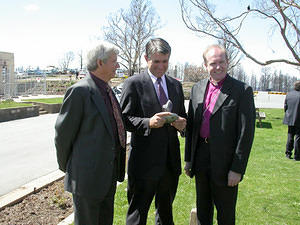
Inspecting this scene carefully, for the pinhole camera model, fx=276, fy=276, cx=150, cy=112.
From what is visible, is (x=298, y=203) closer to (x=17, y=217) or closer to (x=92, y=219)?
(x=92, y=219)

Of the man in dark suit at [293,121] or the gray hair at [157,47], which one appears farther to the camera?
the man in dark suit at [293,121]

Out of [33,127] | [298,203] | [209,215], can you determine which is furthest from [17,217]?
[33,127]

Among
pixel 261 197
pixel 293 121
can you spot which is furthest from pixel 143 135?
pixel 293 121

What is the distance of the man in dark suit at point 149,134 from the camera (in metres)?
2.70

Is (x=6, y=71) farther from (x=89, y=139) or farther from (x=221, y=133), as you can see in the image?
(x=221, y=133)

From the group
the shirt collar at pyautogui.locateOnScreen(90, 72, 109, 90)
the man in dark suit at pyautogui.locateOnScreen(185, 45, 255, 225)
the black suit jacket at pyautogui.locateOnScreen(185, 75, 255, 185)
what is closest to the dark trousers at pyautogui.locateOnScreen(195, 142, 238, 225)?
the man in dark suit at pyautogui.locateOnScreen(185, 45, 255, 225)

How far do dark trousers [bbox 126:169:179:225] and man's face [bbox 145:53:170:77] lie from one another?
1.02 metres

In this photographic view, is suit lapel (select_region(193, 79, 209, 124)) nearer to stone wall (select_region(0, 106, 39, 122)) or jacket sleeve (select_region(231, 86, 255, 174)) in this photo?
jacket sleeve (select_region(231, 86, 255, 174))

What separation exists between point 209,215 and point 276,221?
1.32 metres

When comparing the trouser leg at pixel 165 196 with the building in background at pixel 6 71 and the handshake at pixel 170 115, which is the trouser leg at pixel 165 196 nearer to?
the handshake at pixel 170 115

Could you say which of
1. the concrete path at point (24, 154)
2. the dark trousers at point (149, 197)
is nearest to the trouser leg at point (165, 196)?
the dark trousers at point (149, 197)

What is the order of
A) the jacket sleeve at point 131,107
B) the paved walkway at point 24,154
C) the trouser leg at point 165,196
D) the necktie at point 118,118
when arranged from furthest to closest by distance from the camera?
the paved walkway at point 24,154 → the trouser leg at point 165,196 → the jacket sleeve at point 131,107 → the necktie at point 118,118

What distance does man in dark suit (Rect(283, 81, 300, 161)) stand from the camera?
7.34 meters

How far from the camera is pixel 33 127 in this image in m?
12.0
